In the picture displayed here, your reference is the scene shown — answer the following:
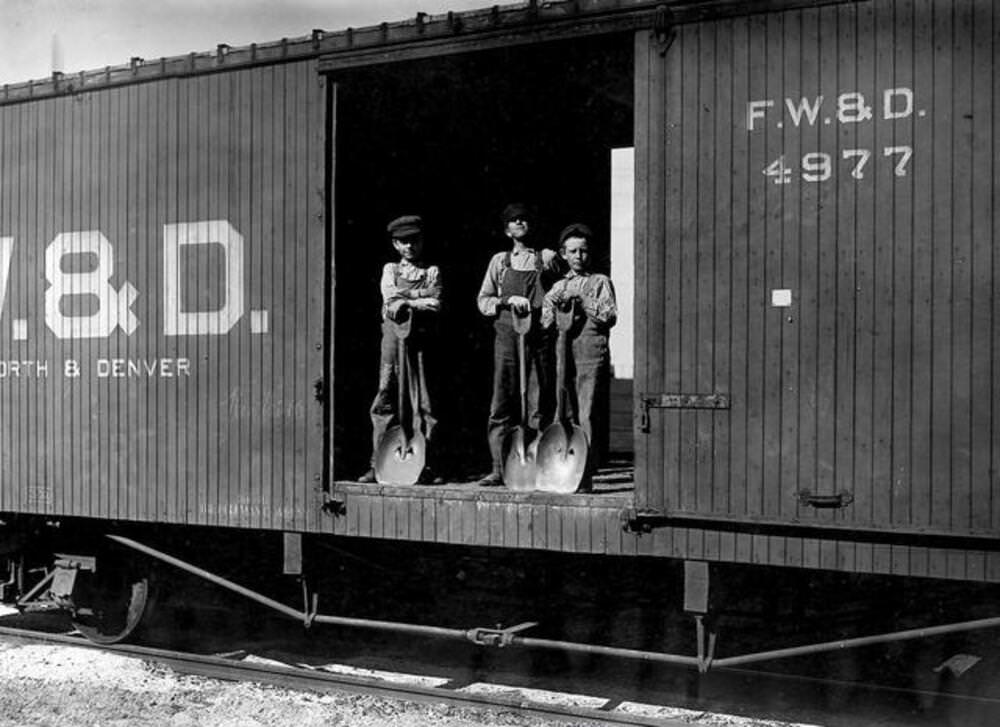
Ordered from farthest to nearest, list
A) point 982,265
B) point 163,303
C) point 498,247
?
1. point 498,247
2. point 163,303
3. point 982,265

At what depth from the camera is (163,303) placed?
739cm

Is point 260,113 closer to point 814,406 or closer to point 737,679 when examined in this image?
point 814,406

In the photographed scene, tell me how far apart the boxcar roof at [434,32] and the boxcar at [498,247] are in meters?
0.02

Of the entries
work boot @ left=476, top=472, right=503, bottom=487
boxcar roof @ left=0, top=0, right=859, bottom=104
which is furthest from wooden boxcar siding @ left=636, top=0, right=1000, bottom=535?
work boot @ left=476, top=472, right=503, bottom=487

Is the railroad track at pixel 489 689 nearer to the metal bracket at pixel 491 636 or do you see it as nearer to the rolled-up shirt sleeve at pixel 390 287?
the metal bracket at pixel 491 636

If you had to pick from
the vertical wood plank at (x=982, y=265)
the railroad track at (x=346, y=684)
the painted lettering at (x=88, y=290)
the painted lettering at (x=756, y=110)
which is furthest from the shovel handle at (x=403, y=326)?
the vertical wood plank at (x=982, y=265)

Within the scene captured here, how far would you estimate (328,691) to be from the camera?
701 cm

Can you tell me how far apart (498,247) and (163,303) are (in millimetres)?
2916

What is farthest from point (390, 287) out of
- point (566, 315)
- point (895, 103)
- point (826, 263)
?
point (895, 103)

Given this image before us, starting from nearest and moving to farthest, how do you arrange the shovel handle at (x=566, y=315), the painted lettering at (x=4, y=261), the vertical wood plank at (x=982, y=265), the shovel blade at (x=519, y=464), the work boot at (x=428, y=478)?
the vertical wood plank at (x=982, y=265), the shovel handle at (x=566, y=315), the shovel blade at (x=519, y=464), the work boot at (x=428, y=478), the painted lettering at (x=4, y=261)

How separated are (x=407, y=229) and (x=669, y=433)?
2130 millimetres

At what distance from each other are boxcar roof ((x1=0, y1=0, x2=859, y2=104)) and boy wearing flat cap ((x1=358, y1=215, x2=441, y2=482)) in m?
1.08

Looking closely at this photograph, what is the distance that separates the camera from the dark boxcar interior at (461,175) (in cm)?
733

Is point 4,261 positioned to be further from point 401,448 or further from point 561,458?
point 561,458
